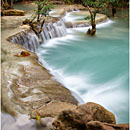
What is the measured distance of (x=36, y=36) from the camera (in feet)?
30.3

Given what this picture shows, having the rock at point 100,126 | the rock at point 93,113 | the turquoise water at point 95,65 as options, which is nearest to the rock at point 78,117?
the rock at point 93,113

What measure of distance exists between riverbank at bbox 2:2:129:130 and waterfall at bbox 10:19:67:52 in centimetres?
218

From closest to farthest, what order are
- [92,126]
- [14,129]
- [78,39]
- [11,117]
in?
1. [92,126]
2. [14,129]
3. [11,117]
4. [78,39]

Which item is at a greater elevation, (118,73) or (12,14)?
(12,14)

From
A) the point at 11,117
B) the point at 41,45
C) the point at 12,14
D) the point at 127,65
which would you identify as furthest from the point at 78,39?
the point at 11,117

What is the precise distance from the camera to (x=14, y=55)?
19.5 ft

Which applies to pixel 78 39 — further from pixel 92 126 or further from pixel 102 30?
pixel 92 126

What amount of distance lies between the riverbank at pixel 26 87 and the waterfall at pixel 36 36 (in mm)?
2184

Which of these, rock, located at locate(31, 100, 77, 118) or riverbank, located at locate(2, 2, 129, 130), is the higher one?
riverbank, located at locate(2, 2, 129, 130)

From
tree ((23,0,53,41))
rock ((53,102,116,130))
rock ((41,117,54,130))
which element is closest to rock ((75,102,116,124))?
rock ((53,102,116,130))

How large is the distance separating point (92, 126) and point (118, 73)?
484 cm

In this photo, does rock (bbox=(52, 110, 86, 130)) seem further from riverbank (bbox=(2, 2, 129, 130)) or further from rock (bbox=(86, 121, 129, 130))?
riverbank (bbox=(2, 2, 129, 130))

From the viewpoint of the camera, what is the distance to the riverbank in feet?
11.8

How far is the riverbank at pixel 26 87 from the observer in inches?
141
